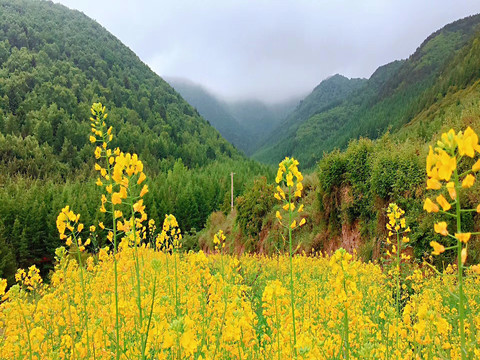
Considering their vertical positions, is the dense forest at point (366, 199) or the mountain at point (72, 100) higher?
the mountain at point (72, 100)

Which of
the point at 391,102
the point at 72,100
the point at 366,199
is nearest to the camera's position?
the point at 366,199

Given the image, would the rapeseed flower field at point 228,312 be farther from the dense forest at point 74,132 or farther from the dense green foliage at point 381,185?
the dense forest at point 74,132

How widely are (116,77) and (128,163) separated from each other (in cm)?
10373

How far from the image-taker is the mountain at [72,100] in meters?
55.5

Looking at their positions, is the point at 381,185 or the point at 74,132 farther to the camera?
the point at 74,132

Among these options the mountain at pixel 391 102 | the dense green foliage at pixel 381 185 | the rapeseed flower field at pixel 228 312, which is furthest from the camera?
the mountain at pixel 391 102

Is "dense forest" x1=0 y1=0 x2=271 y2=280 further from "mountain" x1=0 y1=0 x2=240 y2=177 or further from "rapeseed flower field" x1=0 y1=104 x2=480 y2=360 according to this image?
"rapeseed flower field" x1=0 y1=104 x2=480 y2=360

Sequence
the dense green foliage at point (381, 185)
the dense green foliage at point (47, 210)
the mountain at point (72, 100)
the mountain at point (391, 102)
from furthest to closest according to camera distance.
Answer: the mountain at point (391, 102)
the mountain at point (72, 100)
the dense green foliage at point (47, 210)
the dense green foliage at point (381, 185)

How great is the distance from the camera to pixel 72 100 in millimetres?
68375

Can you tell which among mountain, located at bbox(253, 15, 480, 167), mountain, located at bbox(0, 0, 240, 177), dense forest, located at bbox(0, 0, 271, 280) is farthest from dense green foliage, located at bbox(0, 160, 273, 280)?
mountain, located at bbox(253, 15, 480, 167)

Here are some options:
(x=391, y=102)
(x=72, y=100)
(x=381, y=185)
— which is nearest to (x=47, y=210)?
(x=381, y=185)

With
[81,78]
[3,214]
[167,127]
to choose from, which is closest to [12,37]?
[81,78]

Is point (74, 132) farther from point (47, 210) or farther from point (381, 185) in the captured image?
point (381, 185)

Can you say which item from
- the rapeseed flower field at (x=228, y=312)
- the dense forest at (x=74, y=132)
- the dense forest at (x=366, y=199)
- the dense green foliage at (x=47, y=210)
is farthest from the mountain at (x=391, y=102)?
the rapeseed flower field at (x=228, y=312)
